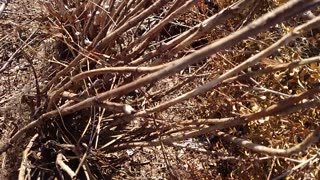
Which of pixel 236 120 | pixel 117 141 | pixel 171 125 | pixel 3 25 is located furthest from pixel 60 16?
pixel 236 120

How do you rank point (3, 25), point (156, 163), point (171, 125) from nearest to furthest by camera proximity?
point (171, 125), point (156, 163), point (3, 25)

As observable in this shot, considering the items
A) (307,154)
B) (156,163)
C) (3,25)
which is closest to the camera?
(307,154)

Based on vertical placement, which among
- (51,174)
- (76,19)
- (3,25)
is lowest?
(51,174)

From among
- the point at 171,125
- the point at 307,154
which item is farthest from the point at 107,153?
the point at 307,154

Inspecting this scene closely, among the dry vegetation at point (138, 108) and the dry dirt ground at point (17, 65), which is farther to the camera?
the dry dirt ground at point (17, 65)

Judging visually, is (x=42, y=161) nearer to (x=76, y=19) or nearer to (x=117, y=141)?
(x=117, y=141)

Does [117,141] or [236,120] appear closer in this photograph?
[236,120]

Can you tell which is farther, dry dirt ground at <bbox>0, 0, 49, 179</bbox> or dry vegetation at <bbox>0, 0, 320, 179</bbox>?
dry dirt ground at <bbox>0, 0, 49, 179</bbox>

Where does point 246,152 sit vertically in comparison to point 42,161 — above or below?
below

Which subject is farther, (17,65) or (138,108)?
(17,65)

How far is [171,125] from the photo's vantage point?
1.53 metres

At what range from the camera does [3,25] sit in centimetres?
228

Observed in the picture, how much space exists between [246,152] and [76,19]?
28.8 inches

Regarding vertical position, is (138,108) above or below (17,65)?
below
